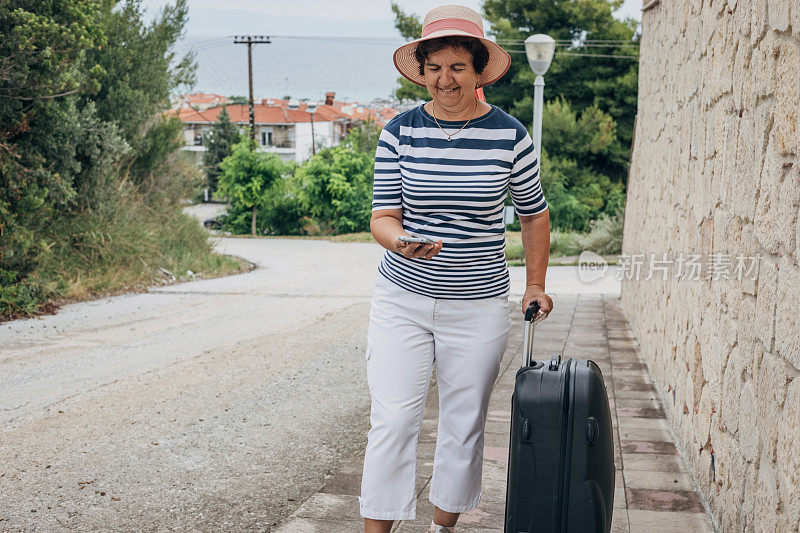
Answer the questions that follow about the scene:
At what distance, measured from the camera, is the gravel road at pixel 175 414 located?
3.60 metres

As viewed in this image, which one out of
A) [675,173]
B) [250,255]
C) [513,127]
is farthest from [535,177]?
[250,255]

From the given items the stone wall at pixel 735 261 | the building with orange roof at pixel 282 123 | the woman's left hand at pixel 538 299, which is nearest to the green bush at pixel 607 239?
the stone wall at pixel 735 261

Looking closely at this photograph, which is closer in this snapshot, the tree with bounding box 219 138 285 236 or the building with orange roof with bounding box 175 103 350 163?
the tree with bounding box 219 138 285 236

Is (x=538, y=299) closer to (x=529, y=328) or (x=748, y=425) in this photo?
(x=529, y=328)

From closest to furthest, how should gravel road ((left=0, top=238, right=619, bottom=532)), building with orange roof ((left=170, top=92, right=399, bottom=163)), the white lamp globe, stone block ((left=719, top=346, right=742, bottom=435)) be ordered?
stone block ((left=719, top=346, right=742, bottom=435)) → gravel road ((left=0, top=238, right=619, bottom=532)) → the white lamp globe → building with orange roof ((left=170, top=92, right=399, bottom=163))

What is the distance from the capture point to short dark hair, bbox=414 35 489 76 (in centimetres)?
270

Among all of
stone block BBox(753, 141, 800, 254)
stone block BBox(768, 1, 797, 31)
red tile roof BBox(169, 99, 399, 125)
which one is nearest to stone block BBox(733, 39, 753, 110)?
stone block BBox(768, 1, 797, 31)

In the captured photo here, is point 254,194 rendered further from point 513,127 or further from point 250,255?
point 513,127

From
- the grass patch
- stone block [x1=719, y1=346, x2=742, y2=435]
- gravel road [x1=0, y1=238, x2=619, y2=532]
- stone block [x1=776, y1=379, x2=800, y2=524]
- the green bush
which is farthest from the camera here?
the green bush

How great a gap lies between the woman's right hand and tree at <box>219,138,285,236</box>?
30.9m

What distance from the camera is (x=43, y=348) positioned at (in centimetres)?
751

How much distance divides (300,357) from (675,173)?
3404mm

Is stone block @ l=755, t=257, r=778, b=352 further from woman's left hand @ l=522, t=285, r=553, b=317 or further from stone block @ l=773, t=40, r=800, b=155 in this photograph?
woman's left hand @ l=522, t=285, r=553, b=317

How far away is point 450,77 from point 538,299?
2.46 feet
